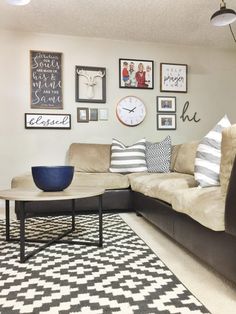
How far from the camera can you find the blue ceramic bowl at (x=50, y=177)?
2.22 meters

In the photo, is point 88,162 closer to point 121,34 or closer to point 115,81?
point 115,81

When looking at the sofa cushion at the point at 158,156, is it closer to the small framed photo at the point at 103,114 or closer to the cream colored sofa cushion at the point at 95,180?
the cream colored sofa cushion at the point at 95,180

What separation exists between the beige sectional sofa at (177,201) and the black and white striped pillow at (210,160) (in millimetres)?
84

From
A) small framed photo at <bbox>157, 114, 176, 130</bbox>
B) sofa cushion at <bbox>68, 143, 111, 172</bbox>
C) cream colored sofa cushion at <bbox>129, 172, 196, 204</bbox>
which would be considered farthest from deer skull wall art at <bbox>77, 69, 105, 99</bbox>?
cream colored sofa cushion at <bbox>129, 172, 196, 204</bbox>

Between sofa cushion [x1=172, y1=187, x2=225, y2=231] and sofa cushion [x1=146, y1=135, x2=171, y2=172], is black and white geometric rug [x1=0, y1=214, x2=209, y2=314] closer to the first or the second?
sofa cushion [x1=172, y1=187, x2=225, y2=231]

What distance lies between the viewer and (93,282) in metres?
1.63

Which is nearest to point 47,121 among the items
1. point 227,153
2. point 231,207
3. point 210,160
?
point 210,160

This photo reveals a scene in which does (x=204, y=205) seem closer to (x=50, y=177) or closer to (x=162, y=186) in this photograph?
(x=162, y=186)

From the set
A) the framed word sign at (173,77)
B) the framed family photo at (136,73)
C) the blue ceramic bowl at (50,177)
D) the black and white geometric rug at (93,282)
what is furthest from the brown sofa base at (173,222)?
the framed word sign at (173,77)

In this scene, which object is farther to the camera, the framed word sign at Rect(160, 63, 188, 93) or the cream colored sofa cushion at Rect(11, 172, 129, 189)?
the framed word sign at Rect(160, 63, 188, 93)

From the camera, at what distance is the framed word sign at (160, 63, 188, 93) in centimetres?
448

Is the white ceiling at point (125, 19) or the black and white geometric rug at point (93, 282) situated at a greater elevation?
the white ceiling at point (125, 19)

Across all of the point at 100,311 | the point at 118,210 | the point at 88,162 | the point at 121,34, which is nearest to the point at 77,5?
the point at 121,34

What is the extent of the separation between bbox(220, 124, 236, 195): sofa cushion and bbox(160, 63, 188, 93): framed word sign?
300 cm
